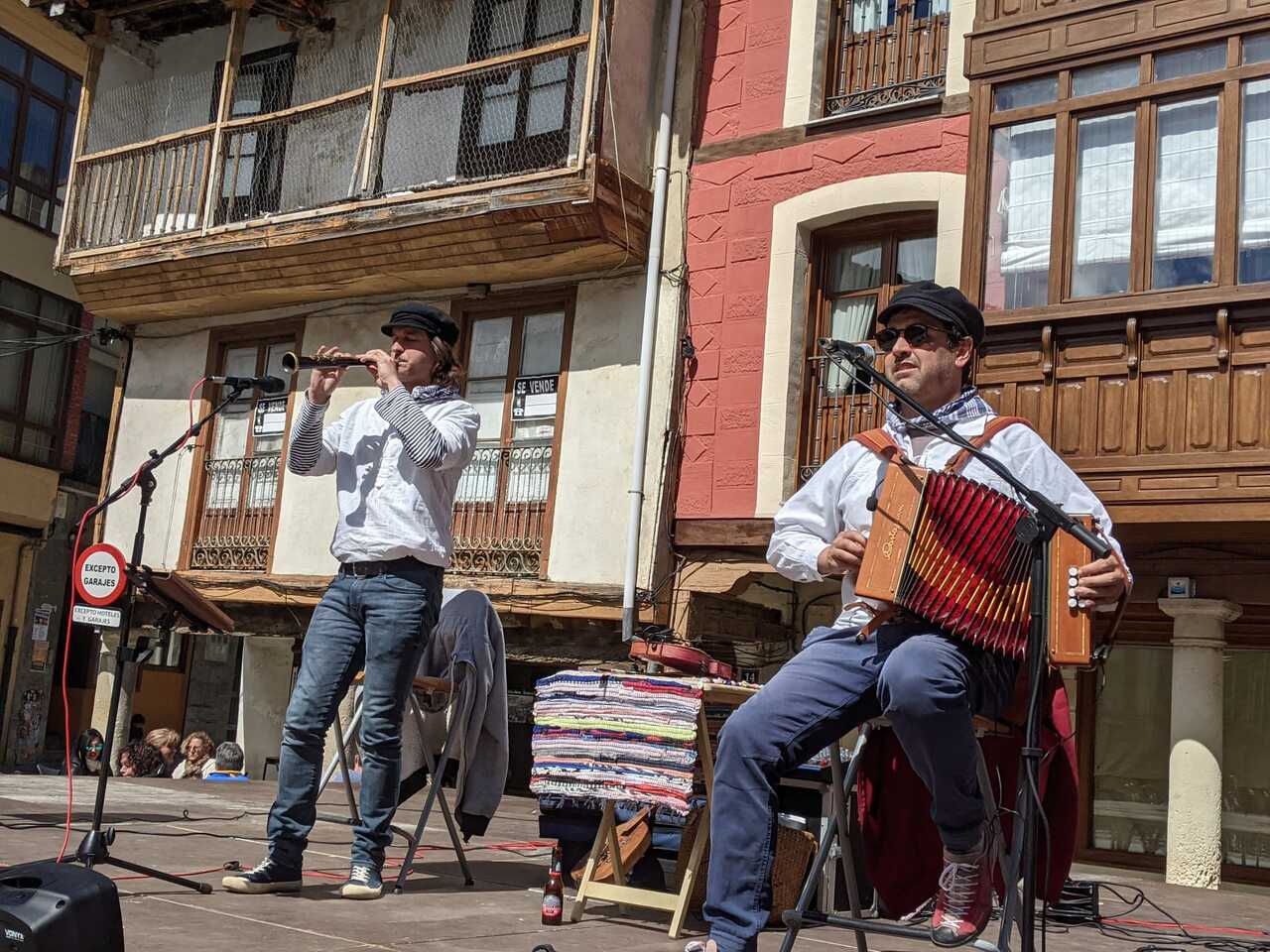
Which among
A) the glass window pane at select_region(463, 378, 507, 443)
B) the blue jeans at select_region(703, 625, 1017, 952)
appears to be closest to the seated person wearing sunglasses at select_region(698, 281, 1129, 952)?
the blue jeans at select_region(703, 625, 1017, 952)

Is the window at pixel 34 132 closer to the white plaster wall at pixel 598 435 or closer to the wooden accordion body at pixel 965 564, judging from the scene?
the white plaster wall at pixel 598 435

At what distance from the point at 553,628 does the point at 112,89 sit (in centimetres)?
882

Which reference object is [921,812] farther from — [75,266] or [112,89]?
[112,89]

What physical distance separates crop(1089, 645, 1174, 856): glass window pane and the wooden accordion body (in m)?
9.48

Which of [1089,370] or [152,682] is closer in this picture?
[1089,370]

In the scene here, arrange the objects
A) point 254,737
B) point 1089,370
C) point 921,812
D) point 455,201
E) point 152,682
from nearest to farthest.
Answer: point 921,812
point 1089,370
point 455,201
point 254,737
point 152,682

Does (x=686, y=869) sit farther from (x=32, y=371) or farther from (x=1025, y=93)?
(x=32, y=371)

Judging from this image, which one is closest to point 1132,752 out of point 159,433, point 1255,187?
point 1255,187

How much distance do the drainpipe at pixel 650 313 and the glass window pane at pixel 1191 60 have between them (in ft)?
15.0

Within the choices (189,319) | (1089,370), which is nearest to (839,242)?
(1089,370)

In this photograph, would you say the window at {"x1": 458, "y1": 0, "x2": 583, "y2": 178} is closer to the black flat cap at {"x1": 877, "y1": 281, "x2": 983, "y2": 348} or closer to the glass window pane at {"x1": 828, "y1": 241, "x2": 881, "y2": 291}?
the glass window pane at {"x1": 828, "y1": 241, "x2": 881, "y2": 291}

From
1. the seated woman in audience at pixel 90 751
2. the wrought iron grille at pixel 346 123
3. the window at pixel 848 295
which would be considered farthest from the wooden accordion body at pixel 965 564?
the seated woman in audience at pixel 90 751

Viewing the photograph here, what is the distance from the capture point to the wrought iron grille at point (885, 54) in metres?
12.1

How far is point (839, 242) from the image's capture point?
1252 centimetres
